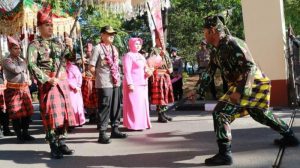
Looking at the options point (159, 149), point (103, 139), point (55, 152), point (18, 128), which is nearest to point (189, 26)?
point (18, 128)

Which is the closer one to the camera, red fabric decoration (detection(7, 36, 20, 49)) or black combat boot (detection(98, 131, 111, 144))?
black combat boot (detection(98, 131, 111, 144))

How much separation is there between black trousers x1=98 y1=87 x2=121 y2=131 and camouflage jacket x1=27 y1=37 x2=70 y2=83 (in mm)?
1058

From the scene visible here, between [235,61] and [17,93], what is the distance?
4.26 m

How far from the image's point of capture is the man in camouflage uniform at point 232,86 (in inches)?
179

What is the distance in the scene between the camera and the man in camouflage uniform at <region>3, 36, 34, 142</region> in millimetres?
7191

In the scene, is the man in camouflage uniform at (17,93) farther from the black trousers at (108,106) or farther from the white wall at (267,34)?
the white wall at (267,34)

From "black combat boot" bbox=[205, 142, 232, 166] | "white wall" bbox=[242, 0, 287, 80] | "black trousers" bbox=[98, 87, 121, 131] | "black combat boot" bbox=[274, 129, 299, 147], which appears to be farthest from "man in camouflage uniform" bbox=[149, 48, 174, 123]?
"black combat boot" bbox=[205, 142, 232, 166]

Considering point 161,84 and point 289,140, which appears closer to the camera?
point 289,140

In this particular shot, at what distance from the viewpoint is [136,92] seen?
7547mm

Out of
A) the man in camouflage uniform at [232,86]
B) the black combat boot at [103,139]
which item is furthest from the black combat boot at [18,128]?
the man in camouflage uniform at [232,86]

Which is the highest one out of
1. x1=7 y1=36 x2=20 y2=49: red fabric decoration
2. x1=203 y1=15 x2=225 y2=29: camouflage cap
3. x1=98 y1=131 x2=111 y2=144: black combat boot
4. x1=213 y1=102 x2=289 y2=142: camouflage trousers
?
x1=7 y1=36 x2=20 y2=49: red fabric decoration

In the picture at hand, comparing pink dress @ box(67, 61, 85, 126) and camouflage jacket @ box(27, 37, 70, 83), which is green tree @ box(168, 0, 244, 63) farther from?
camouflage jacket @ box(27, 37, 70, 83)

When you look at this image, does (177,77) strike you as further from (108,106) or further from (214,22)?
(214,22)

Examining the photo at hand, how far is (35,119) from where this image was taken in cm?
1016
